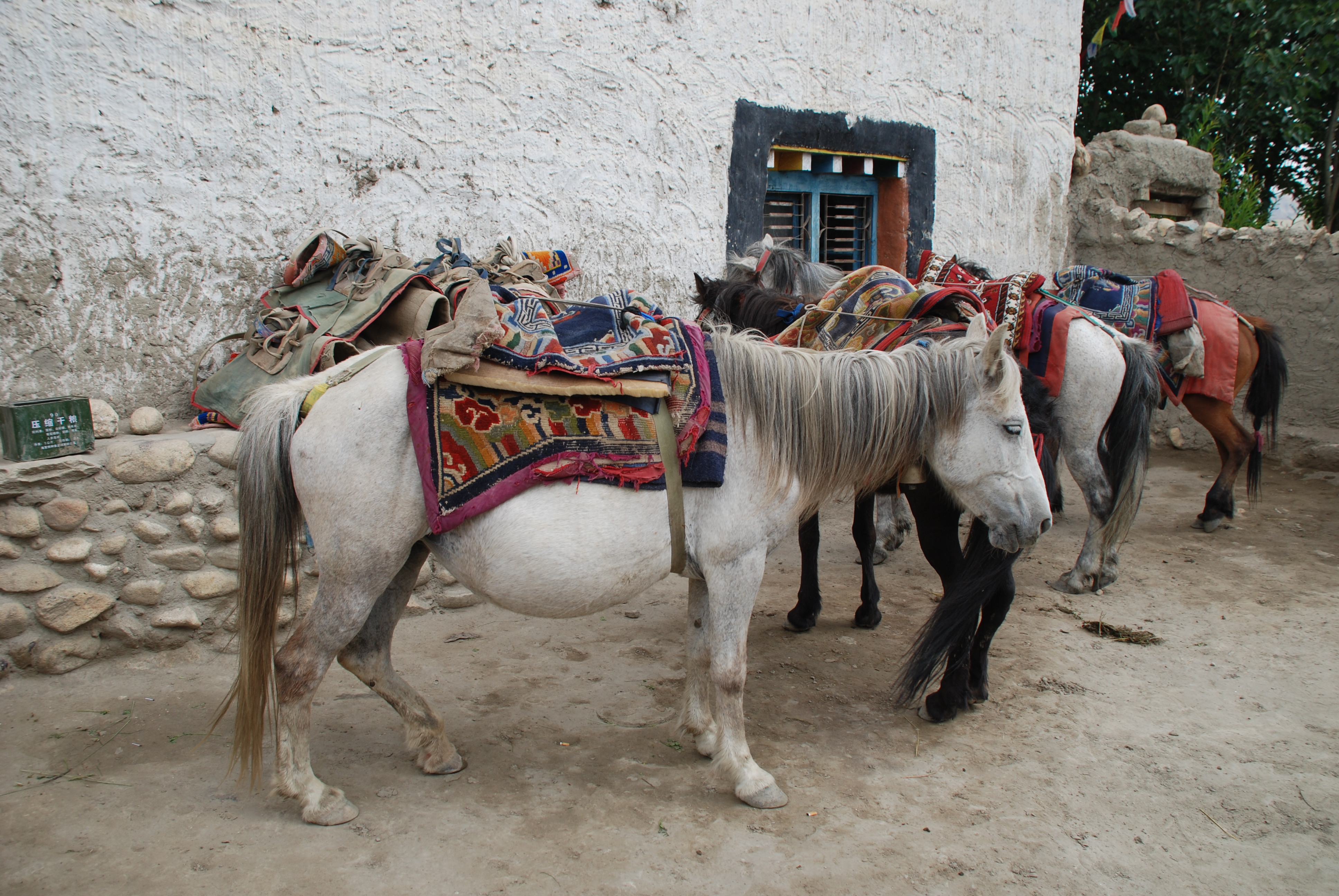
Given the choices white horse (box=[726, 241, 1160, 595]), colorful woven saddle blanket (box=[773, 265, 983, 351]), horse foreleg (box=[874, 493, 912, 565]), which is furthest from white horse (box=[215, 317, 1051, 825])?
horse foreleg (box=[874, 493, 912, 565])

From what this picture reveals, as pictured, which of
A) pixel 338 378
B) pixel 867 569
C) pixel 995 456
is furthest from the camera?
pixel 867 569

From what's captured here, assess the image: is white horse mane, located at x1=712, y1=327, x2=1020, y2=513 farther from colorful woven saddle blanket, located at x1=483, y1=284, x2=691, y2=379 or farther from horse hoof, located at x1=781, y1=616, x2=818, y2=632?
horse hoof, located at x1=781, y1=616, x2=818, y2=632

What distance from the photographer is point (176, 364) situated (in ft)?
11.7

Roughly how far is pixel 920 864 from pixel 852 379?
53.2 inches

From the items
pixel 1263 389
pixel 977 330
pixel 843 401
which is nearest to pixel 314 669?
pixel 843 401

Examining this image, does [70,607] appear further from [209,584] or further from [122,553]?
[209,584]

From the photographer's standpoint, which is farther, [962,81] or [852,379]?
[962,81]

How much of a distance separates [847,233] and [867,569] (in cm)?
355

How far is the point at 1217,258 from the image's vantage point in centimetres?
710

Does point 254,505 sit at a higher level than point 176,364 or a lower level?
lower

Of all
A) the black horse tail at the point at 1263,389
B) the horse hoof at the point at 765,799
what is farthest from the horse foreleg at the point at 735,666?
the black horse tail at the point at 1263,389

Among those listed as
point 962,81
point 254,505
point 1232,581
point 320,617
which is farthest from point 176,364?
point 962,81

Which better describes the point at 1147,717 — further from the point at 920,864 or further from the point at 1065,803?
the point at 920,864

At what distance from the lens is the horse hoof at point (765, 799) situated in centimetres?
248
